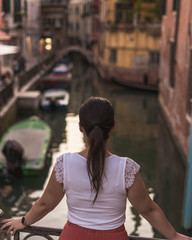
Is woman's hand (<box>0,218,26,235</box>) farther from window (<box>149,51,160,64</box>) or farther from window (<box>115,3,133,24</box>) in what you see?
window (<box>115,3,133,24</box>)

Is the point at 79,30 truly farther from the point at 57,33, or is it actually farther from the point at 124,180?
the point at 124,180

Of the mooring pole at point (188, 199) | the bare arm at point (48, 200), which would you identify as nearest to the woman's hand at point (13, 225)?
the bare arm at point (48, 200)

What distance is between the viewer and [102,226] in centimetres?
186

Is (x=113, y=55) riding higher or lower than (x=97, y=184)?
lower

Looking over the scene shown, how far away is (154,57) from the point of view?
2639 centimetres

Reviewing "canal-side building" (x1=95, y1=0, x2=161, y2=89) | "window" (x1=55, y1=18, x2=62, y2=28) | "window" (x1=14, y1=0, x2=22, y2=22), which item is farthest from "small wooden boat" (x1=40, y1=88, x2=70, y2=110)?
"window" (x1=55, y1=18, x2=62, y2=28)

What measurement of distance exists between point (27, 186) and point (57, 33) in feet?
159

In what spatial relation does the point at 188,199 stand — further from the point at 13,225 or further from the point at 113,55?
the point at 113,55

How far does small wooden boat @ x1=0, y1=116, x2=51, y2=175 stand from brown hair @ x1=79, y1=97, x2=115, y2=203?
7.23 meters

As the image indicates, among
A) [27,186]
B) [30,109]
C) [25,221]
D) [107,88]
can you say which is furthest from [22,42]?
[25,221]

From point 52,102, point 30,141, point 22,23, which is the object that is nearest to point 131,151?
point 30,141

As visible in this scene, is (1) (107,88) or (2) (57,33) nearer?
(1) (107,88)

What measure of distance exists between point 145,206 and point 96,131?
447 mm

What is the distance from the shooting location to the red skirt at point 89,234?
6.08 ft
